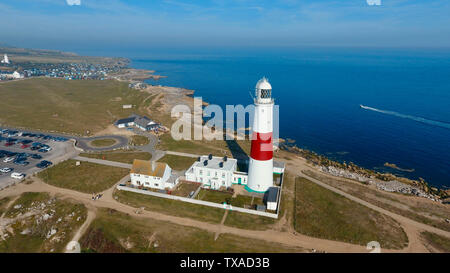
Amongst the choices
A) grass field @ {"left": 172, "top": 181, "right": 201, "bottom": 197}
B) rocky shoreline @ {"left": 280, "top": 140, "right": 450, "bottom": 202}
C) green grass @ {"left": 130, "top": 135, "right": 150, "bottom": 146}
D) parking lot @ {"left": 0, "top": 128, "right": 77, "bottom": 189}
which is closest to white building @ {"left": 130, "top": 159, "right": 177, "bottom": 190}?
grass field @ {"left": 172, "top": 181, "right": 201, "bottom": 197}

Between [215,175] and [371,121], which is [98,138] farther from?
[371,121]

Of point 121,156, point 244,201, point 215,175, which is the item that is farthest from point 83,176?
point 244,201

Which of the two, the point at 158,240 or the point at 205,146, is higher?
the point at 205,146

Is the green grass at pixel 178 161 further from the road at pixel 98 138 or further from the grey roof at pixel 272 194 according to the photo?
the grey roof at pixel 272 194

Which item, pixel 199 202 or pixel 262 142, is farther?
pixel 199 202

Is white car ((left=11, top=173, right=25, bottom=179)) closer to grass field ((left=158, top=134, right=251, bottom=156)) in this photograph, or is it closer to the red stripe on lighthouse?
grass field ((left=158, top=134, right=251, bottom=156))
